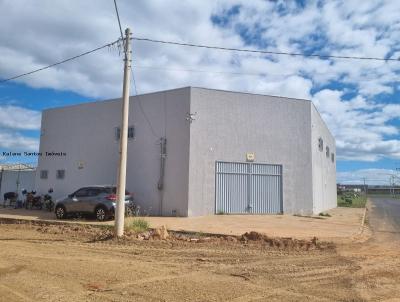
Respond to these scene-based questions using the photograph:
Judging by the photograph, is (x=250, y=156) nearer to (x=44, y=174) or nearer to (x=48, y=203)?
(x=48, y=203)

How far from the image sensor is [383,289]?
7.33 m

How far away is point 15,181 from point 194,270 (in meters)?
24.7

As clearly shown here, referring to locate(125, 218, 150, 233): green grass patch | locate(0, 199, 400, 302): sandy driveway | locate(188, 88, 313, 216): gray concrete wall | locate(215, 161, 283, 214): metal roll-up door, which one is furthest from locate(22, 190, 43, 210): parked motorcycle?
locate(0, 199, 400, 302): sandy driveway

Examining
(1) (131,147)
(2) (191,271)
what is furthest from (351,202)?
(2) (191,271)

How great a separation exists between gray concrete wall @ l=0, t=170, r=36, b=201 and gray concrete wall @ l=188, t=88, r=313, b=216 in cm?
1378

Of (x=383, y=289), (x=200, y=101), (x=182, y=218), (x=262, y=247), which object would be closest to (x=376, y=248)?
(x=262, y=247)

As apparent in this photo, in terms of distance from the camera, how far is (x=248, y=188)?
2177 centimetres

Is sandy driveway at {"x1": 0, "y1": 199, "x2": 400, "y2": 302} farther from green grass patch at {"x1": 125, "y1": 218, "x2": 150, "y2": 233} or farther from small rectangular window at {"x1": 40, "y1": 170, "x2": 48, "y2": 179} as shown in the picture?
small rectangular window at {"x1": 40, "y1": 170, "x2": 48, "y2": 179}

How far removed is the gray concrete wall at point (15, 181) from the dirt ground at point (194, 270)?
16817mm

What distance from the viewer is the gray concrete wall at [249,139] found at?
821 inches

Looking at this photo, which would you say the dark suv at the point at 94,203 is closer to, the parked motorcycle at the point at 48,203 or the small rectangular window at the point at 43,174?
the parked motorcycle at the point at 48,203

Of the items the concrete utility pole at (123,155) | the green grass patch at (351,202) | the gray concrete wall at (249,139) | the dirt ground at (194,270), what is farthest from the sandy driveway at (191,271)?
the green grass patch at (351,202)

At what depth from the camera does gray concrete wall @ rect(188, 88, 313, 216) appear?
20844 mm

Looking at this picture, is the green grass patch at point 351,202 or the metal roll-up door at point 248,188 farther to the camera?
the green grass patch at point 351,202
